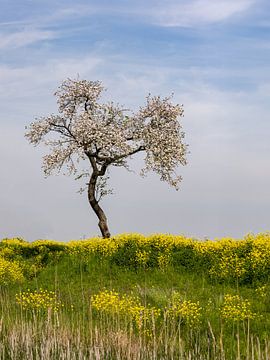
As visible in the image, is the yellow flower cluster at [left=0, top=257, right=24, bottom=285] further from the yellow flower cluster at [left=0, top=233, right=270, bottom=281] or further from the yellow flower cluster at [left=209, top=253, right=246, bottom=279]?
the yellow flower cluster at [left=209, top=253, right=246, bottom=279]

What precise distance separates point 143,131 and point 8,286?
648 inches

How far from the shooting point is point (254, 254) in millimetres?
20875

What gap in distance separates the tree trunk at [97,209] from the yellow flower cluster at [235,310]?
16.7 m

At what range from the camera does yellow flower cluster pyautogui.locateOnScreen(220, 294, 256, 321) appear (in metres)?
16.5

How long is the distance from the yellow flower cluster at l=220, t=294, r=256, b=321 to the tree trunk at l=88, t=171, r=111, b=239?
16.7 m

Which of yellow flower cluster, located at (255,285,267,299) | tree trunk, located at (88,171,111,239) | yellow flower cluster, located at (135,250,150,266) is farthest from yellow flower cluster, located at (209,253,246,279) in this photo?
tree trunk, located at (88,171,111,239)

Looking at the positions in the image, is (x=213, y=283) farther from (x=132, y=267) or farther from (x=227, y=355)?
(x=227, y=355)

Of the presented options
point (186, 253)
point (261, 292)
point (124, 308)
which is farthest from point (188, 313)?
point (186, 253)

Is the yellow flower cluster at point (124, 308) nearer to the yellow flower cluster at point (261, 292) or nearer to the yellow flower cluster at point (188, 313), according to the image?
the yellow flower cluster at point (188, 313)

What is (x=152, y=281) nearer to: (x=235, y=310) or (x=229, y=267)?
(x=229, y=267)

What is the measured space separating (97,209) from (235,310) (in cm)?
1862

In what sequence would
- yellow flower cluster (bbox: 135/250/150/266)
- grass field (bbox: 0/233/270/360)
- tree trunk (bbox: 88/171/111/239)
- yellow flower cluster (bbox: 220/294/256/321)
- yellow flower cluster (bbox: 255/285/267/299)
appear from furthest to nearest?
1. tree trunk (bbox: 88/171/111/239)
2. yellow flower cluster (bbox: 135/250/150/266)
3. yellow flower cluster (bbox: 255/285/267/299)
4. grass field (bbox: 0/233/270/360)
5. yellow flower cluster (bbox: 220/294/256/321)

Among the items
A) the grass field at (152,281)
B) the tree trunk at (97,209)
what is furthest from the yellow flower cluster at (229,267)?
the tree trunk at (97,209)

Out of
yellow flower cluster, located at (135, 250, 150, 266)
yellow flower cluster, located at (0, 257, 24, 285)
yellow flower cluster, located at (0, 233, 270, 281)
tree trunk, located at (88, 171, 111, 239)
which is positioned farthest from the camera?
tree trunk, located at (88, 171, 111, 239)
